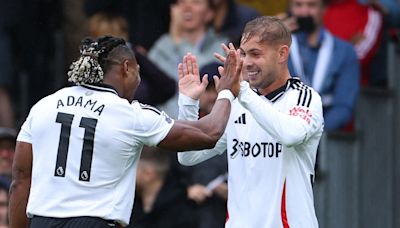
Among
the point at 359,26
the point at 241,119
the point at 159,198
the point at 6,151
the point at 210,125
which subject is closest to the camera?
the point at 210,125

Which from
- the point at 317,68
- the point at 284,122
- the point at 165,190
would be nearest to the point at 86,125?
the point at 284,122

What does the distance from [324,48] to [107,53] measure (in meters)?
4.11

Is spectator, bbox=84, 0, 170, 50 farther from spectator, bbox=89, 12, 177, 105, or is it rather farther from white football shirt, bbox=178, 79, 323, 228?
white football shirt, bbox=178, 79, 323, 228

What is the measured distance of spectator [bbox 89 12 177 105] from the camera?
1244 centimetres

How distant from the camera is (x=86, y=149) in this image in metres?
8.73

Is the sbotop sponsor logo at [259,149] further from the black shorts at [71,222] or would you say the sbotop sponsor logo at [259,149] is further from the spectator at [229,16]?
the spectator at [229,16]

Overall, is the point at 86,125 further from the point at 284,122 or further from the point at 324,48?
the point at 324,48

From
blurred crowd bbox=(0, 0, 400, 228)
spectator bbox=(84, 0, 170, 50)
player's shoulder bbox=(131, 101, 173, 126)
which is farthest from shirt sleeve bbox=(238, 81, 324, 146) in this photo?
spectator bbox=(84, 0, 170, 50)

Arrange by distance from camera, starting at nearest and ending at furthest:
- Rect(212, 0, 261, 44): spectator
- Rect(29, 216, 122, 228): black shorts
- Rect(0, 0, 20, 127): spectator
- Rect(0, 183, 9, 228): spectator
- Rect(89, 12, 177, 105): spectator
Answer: Rect(29, 216, 122, 228): black shorts → Rect(0, 183, 9, 228): spectator → Rect(89, 12, 177, 105): spectator → Rect(212, 0, 261, 44): spectator → Rect(0, 0, 20, 127): spectator

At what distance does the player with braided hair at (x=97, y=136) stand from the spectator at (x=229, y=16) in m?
4.03

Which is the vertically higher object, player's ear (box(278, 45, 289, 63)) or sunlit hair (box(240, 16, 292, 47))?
sunlit hair (box(240, 16, 292, 47))

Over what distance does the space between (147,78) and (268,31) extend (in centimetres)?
357

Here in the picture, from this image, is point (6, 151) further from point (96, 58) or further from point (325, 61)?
point (96, 58)

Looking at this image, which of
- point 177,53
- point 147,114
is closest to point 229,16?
point 177,53
